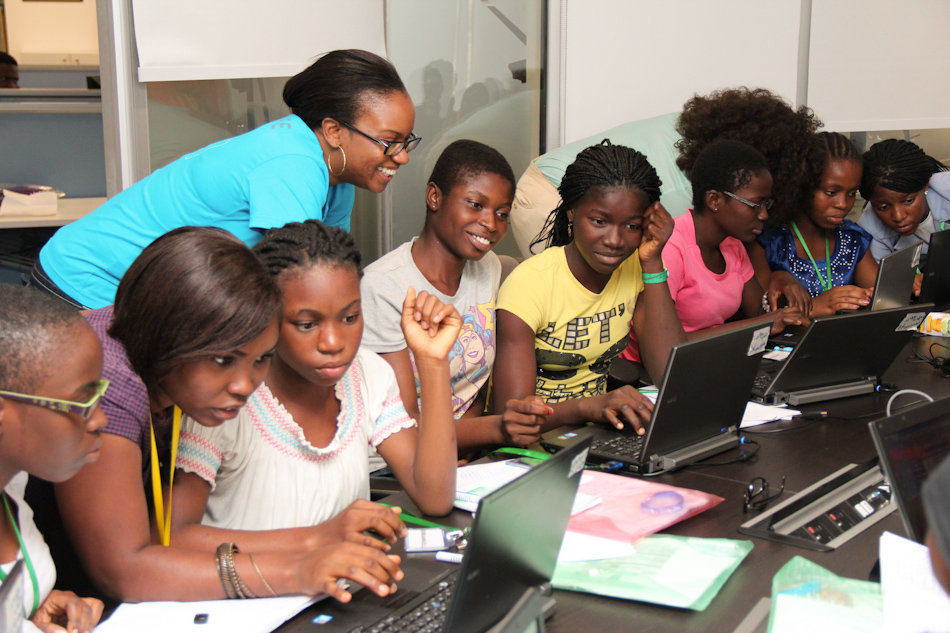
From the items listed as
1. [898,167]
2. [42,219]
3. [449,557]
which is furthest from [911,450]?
[42,219]

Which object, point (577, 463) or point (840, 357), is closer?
point (577, 463)

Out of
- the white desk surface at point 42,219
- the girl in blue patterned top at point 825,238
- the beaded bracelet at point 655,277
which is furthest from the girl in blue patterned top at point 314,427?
the white desk surface at point 42,219

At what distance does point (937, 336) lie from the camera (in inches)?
101

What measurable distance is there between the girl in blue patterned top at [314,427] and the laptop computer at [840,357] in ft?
2.91

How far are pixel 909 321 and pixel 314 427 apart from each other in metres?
1.47

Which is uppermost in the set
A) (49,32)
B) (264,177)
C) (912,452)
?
(49,32)

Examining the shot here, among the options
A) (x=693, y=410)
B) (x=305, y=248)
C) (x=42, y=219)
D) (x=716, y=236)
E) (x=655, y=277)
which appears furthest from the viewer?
(x=42, y=219)

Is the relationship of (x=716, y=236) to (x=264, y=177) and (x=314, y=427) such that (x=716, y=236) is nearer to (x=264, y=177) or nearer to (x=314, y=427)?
(x=264, y=177)

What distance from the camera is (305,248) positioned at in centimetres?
145

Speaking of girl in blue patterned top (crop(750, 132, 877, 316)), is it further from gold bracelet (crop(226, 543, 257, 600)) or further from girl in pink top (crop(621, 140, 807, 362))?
gold bracelet (crop(226, 543, 257, 600))

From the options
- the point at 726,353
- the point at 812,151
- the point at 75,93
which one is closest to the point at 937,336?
the point at 812,151

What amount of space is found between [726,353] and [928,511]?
1.19 meters

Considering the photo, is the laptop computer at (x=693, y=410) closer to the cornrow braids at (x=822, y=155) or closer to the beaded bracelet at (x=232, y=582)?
the beaded bracelet at (x=232, y=582)

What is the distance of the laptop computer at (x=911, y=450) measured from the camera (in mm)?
1146
